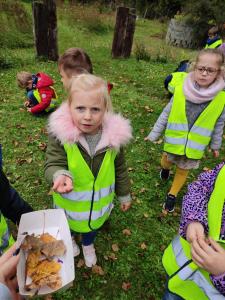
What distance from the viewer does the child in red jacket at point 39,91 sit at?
5.87m

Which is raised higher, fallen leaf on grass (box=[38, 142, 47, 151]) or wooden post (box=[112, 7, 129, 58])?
wooden post (box=[112, 7, 129, 58])

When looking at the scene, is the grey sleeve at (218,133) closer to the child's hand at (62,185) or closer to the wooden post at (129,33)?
the child's hand at (62,185)

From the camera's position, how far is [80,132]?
2.34m

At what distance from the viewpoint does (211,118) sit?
134 inches

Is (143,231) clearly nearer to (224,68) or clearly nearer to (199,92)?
(199,92)

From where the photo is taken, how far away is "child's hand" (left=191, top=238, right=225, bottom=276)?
1.52 m

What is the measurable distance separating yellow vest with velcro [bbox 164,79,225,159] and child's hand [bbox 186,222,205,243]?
6.14 ft

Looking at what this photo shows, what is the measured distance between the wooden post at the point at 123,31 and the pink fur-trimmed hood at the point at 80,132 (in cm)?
792

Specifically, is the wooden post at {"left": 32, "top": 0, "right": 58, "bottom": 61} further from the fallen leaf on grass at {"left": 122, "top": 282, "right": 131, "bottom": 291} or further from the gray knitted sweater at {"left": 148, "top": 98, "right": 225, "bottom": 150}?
the fallen leaf on grass at {"left": 122, "top": 282, "right": 131, "bottom": 291}

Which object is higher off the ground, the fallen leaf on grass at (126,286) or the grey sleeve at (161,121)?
the grey sleeve at (161,121)

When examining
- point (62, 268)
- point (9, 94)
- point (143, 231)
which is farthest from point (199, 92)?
point (9, 94)

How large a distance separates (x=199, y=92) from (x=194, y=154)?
773mm

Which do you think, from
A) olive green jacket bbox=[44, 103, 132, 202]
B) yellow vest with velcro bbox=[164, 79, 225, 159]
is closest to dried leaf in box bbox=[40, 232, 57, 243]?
olive green jacket bbox=[44, 103, 132, 202]

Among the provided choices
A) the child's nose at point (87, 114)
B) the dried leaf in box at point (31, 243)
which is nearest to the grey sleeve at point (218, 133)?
the child's nose at point (87, 114)
